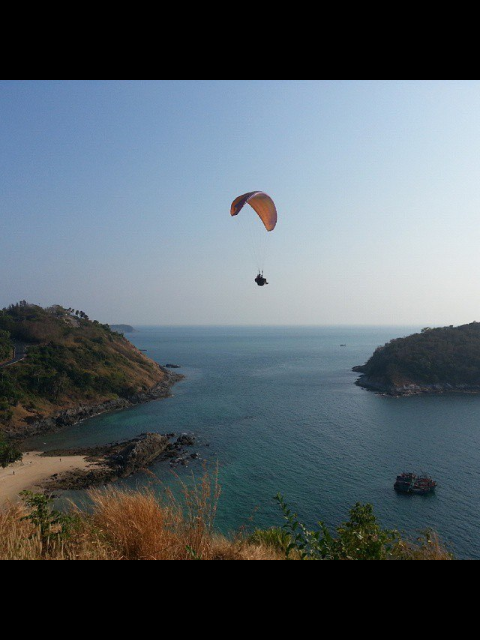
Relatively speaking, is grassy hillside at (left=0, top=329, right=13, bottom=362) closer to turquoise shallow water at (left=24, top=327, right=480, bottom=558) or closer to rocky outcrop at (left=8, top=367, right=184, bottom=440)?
rocky outcrop at (left=8, top=367, right=184, bottom=440)

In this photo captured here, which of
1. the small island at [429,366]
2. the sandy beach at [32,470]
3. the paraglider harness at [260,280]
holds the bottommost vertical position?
the sandy beach at [32,470]

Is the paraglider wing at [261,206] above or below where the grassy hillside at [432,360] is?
above

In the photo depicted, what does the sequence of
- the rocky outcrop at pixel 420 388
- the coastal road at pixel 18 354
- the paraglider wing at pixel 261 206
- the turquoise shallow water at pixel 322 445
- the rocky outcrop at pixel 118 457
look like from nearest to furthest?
the paraglider wing at pixel 261 206, the turquoise shallow water at pixel 322 445, the rocky outcrop at pixel 118 457, the coastal road at pixel 18 354, the rocky outcrop at pixel 420 388

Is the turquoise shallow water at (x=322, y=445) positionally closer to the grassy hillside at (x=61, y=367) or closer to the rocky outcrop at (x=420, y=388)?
the rocky outcrop at (x=420, y=388)

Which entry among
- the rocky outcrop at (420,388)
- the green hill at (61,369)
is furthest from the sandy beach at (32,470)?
the rocky outcrop at (420,388)

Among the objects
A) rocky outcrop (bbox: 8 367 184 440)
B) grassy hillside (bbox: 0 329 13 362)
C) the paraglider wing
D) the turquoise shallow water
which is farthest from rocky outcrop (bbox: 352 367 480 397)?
the paraglider wing
